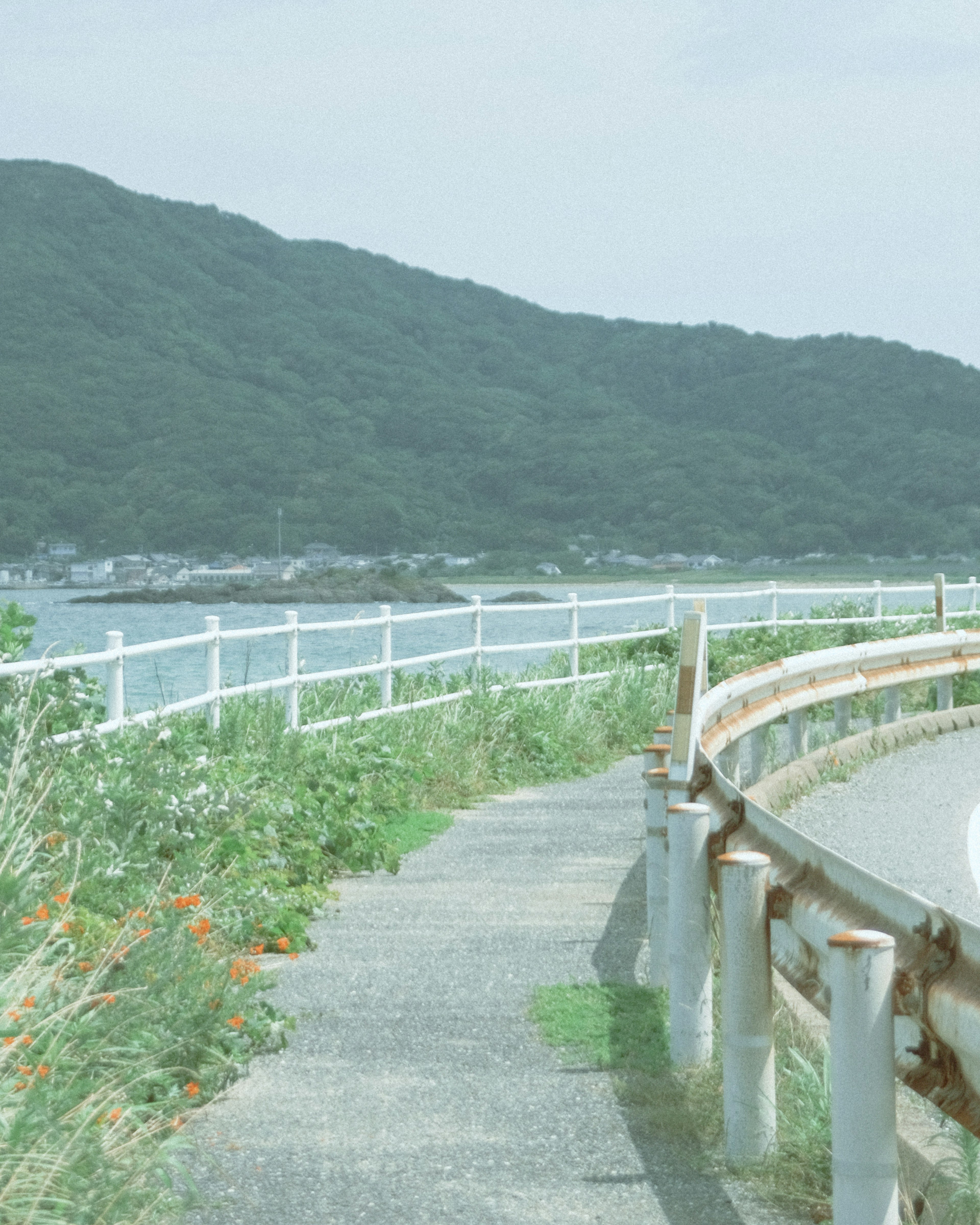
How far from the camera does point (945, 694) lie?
15617mm

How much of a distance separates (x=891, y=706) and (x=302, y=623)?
12.4 meters

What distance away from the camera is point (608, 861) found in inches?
356

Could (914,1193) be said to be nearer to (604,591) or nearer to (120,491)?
(604,591)

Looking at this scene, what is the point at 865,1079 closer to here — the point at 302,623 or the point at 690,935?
the point at 690,935

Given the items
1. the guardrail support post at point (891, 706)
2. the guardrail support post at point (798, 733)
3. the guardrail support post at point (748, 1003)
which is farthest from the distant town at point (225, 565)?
the guardrail support post at point (748, 1003)

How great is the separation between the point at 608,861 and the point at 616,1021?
3.43 metres

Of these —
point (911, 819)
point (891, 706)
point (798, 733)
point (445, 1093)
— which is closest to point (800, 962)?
point (445, 1093)

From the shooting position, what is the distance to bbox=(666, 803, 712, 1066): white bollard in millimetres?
4922

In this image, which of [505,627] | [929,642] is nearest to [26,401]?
[505,627]

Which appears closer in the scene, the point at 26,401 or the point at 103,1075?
the point at 103,1075

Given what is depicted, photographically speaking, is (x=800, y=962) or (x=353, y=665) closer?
(x=800, y=962)

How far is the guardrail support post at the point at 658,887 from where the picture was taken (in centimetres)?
600

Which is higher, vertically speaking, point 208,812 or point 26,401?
point 26,401

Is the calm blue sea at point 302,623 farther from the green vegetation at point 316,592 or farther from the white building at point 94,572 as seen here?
the white building at point 94,572
